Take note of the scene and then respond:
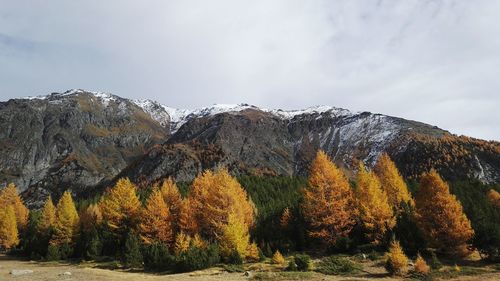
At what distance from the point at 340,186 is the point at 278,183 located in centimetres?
7104

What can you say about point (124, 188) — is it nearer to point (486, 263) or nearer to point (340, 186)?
point (340, 186)

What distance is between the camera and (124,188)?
A: 6209 cm

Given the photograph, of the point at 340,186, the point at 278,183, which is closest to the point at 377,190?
the point at 340,186

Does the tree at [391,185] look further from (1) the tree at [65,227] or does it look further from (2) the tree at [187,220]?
(1) the tree at [65,227]

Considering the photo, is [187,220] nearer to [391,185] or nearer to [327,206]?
[327,206]

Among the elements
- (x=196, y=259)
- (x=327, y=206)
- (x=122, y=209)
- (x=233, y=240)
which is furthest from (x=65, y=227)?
(x=327, y=206)

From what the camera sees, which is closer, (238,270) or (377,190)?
(238,270)

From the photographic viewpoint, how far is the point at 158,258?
47.1 meters

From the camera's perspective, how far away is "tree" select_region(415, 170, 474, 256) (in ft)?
136

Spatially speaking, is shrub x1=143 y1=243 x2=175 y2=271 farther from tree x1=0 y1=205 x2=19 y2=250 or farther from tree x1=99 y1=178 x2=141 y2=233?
tree x1=0 y1=205 x2=19 y2=250

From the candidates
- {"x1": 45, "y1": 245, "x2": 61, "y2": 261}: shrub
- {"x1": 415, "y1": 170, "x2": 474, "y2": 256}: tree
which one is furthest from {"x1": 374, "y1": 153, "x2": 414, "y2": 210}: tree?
{"x1": 45, "y1": 245, "x2": 61, "y2": 261}: shrub

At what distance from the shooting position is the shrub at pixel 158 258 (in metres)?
45.9

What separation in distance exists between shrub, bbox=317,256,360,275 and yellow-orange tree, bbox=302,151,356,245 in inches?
237

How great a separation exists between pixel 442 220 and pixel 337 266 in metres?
12.3
